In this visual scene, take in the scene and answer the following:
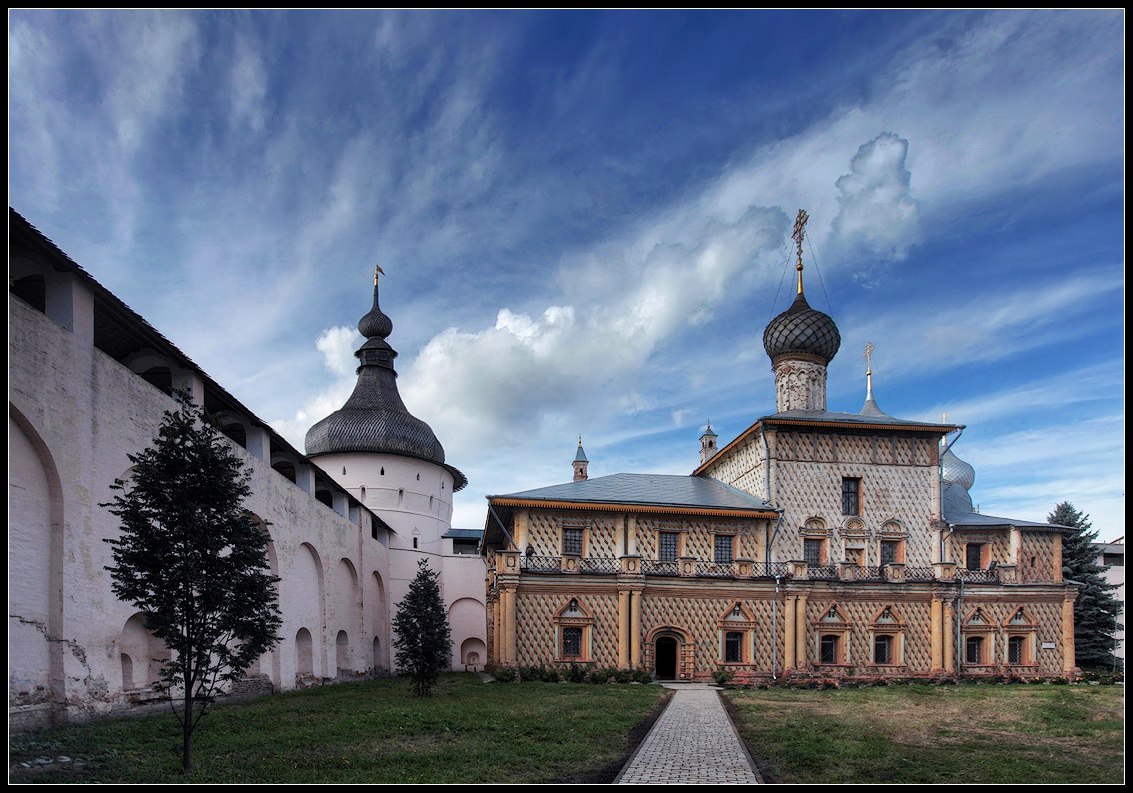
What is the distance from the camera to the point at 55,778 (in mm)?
8812

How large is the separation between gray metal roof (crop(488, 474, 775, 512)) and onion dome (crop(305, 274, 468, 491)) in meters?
10.5

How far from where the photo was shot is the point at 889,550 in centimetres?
2892

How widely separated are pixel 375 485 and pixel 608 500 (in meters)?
13.0

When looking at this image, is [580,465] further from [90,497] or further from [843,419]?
[90,497]

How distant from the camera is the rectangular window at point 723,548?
28047 millimetres

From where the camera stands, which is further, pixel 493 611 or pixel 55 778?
pixel 493 611

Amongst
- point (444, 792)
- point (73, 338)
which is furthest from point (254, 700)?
point (444, 792)

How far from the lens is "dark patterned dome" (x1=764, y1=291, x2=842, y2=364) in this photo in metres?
32.7

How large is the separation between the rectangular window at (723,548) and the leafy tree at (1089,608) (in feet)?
50.2

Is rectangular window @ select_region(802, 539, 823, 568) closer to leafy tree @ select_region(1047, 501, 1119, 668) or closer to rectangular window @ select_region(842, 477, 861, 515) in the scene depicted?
rectangular window @ select_region(842, 477, 861, 515)

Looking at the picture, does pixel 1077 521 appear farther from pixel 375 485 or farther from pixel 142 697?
pixel 142 697

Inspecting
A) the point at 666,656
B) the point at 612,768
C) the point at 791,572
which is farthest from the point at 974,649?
the point at 612,768

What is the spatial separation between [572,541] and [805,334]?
41.9 feet

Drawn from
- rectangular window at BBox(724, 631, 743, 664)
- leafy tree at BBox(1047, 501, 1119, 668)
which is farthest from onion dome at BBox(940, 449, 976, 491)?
rectangular window at BBox(724, 631, 743, 664)
